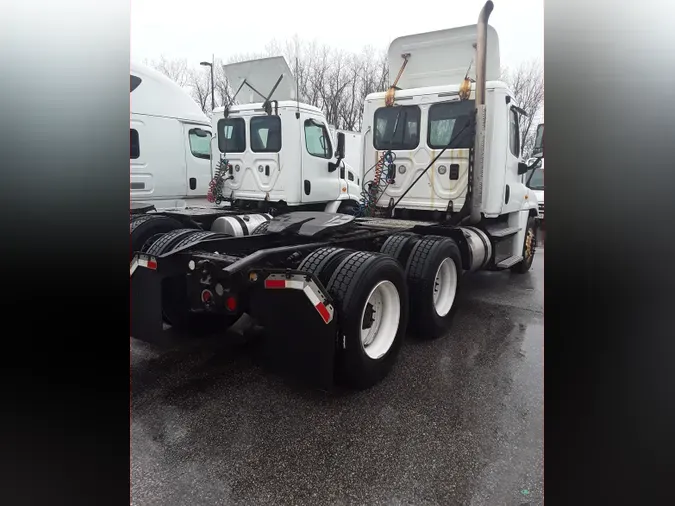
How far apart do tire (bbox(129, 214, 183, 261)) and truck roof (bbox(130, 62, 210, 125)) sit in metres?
2.95

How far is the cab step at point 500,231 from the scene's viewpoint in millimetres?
6910

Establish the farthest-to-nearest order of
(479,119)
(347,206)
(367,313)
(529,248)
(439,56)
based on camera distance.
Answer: (347,206), (529,248), (439,56), (479,119), (367,313)

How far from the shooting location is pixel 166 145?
891 cm

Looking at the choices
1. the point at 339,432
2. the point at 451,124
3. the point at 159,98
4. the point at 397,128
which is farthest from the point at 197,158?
the point at 339,432

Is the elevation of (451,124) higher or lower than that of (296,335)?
higher

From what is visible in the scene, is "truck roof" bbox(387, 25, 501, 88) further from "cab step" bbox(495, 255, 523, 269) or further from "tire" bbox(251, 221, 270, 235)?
"tire" bbox(251, 221, 270, 235)

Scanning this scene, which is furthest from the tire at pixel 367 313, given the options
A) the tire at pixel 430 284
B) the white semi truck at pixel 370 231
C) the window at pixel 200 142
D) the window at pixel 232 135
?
the window at pixel 200 142

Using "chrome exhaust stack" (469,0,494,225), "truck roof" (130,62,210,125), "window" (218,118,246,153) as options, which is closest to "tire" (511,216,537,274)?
"chrome exhaust stack" (469,0,494,225)

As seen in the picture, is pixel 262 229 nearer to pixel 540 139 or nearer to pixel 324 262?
pixel 324 262

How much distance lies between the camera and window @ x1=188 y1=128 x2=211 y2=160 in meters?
9.42

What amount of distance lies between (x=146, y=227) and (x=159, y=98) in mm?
3792

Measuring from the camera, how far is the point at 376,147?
23.6 feet

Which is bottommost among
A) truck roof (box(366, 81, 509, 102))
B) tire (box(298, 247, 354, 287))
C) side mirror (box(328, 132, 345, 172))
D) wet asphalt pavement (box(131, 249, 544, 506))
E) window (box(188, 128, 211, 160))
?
wet asphalt pavement (box(131, 249, 544, 506))
